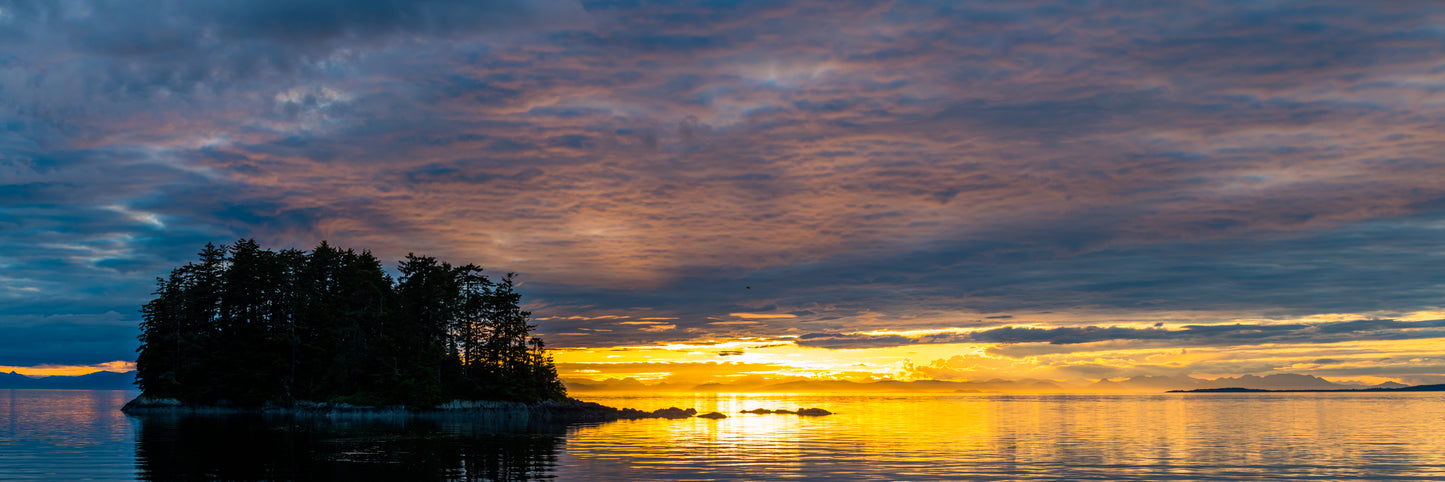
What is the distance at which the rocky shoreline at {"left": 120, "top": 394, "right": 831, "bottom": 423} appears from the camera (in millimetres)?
115938

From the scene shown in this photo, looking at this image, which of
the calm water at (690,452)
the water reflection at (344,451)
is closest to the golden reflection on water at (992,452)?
the calm water at (690,452)

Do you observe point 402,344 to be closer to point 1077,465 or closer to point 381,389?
point 381,389

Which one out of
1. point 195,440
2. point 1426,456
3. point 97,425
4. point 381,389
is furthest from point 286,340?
point 1426,456

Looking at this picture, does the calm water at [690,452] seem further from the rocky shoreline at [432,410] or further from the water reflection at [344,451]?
the rocky shoreline at [432,410]

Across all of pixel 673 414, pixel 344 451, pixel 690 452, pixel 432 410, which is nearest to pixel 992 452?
pixel 690 452

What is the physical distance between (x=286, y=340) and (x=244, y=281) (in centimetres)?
1527

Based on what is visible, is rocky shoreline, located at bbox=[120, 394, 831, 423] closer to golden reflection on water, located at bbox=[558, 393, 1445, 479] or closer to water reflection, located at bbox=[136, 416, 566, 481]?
water reflection, located at bbox=[136, 416, 566, 481]

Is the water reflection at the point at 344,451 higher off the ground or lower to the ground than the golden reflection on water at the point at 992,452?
higher

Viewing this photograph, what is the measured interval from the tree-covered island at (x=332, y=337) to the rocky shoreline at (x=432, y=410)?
3.28ft

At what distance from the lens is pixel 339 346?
121m

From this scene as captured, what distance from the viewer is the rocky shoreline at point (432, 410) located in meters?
116

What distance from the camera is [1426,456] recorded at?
211ft

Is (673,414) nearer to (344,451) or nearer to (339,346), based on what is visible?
(339,346)

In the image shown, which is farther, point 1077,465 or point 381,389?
point 381,389
